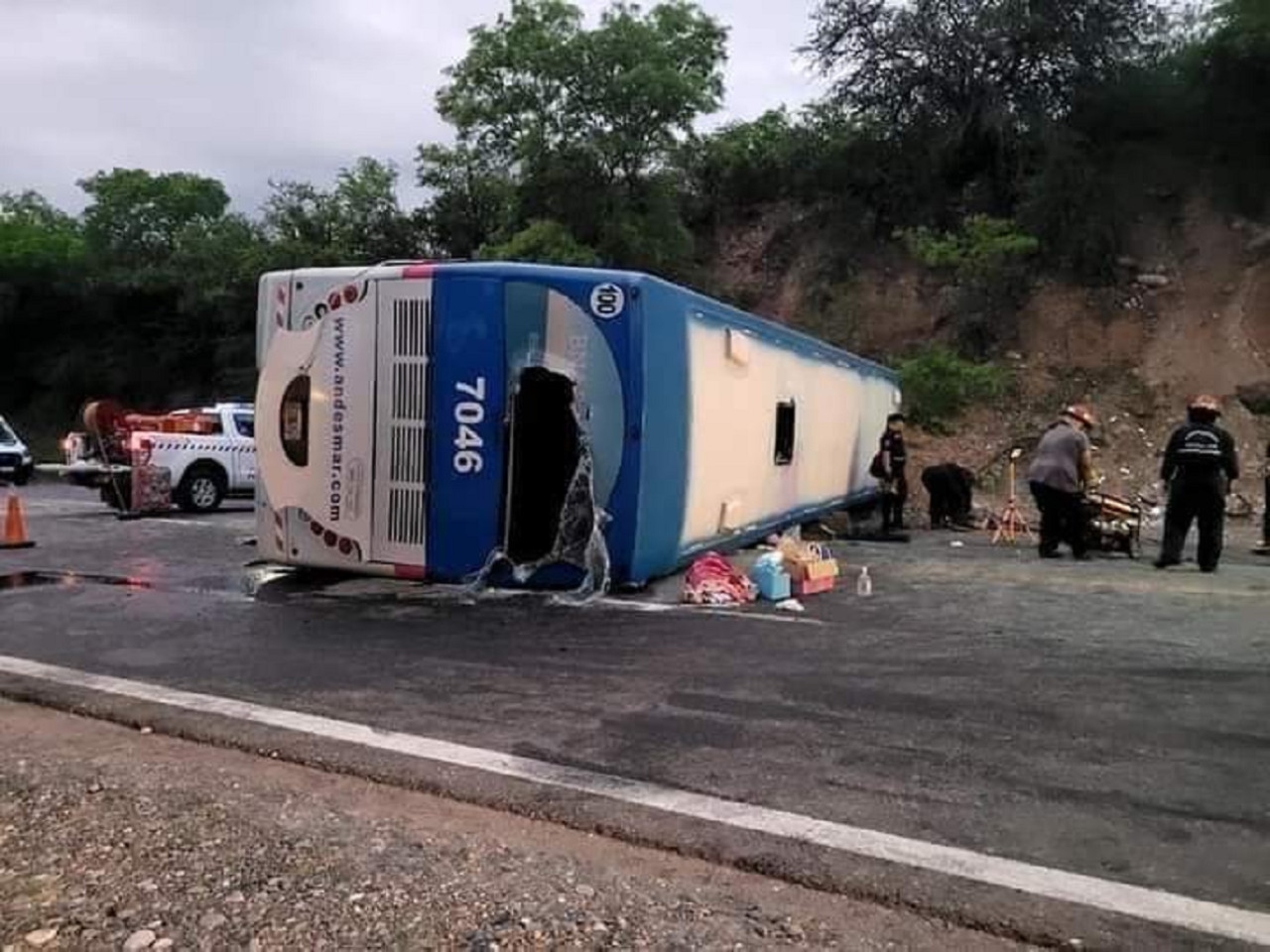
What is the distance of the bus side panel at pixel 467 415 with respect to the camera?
338 inches

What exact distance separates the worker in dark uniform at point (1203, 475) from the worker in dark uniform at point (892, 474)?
4456 millimetres

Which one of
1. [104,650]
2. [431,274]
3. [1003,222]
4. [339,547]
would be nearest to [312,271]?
[431,274]

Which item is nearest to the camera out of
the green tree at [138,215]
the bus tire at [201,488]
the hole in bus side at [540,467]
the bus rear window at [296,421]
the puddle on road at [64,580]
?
the hole in bus side at [540,467]

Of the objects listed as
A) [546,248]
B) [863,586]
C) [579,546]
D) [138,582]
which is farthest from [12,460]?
[863,586]

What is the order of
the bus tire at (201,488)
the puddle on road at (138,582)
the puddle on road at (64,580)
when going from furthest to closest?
1. the bus tire at (201,488)
2. the puddle on road at (64,580)
3. the puddle on road at (138,582)

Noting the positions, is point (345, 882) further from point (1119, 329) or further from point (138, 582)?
point (1119, 329)

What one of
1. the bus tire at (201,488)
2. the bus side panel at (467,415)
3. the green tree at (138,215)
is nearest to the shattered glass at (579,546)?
the bus side panel at (467,415)

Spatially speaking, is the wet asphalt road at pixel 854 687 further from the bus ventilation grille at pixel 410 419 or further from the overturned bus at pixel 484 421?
the bus ventilation grille at pixel 410 419

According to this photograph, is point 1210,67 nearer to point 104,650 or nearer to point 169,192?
point 104,650

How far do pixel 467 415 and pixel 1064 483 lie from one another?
687 cm

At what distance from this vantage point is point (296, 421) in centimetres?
909

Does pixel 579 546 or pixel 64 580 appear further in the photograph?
pixel 64 580

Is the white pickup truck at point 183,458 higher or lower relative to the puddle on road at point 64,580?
higher

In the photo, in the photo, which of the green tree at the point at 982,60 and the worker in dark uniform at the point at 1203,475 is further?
the green tree at the point at 982,60
